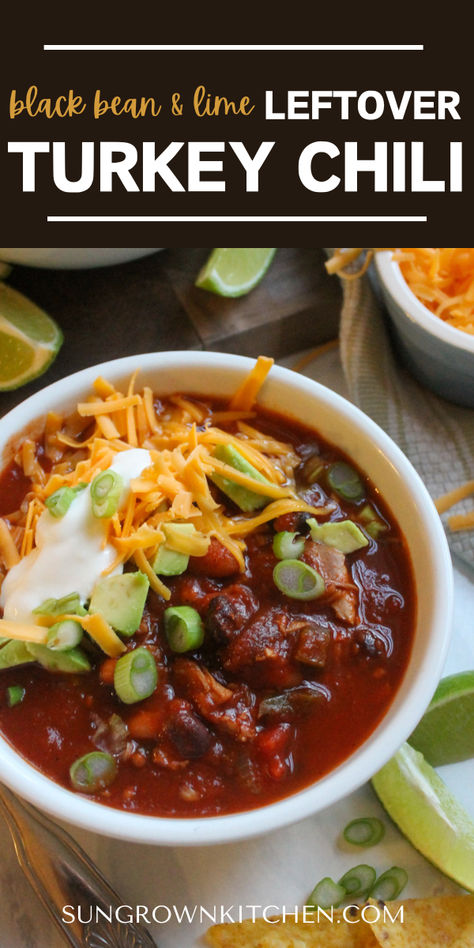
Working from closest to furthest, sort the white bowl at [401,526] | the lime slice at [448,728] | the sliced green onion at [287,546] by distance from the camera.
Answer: the white bowl at [401,526] → the sliced green onion at [287,546] → the lime slice at [448,728]

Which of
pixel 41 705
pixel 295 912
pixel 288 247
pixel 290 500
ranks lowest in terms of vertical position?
pixel 295 912

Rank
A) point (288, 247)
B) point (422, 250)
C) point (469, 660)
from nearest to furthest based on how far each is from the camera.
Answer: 1. point (469, 660)
2. point (422, 250)
3. point (288, 247)

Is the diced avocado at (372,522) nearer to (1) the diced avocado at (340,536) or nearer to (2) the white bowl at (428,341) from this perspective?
(1) the diced avocado at (340,536)

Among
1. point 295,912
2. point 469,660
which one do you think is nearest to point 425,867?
point 295,912

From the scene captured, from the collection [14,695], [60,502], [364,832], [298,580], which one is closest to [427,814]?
[364,832]

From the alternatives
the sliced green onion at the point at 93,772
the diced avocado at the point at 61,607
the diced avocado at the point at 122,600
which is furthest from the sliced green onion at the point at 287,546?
the sliced green onion at the point at 93,772

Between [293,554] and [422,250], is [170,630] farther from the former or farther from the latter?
[422,250]
